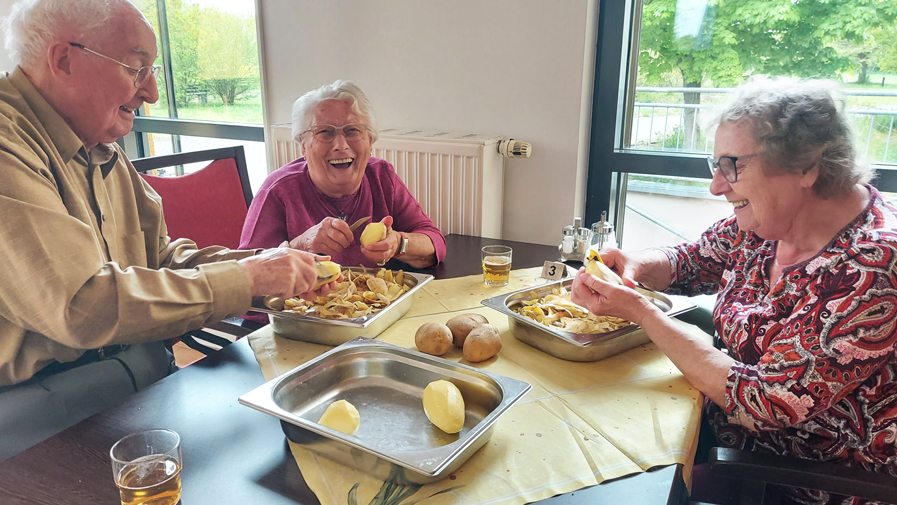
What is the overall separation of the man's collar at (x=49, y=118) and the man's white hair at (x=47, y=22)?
0.04 meters

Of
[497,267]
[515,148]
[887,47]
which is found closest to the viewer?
[497,267]

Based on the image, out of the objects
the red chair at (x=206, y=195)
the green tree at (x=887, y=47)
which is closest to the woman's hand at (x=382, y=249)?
the red chair at (x=206, y=195)

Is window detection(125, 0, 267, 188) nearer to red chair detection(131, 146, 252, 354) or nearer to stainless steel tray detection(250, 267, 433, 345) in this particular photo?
red chair detection(131, 146, 252, 354)

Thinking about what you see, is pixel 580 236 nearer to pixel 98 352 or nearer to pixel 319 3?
pixel 98 352

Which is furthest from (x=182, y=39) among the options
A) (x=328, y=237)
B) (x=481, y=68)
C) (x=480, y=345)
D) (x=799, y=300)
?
(x=799, y=300)

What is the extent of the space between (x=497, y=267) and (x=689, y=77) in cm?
130

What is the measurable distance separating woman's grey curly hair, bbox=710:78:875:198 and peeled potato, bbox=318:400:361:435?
95cm

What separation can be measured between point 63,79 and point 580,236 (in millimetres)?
1489

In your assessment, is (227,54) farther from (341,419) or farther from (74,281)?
(341,419)

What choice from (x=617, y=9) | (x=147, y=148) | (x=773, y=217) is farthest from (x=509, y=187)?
(x=147, y=148)

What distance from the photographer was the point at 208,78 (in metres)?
3.66

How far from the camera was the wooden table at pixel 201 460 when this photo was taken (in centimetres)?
85

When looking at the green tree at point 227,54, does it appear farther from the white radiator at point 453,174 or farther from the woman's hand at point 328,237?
the woman's hand at point 328,237

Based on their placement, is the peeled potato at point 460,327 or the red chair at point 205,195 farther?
the red chair at point 205,195
